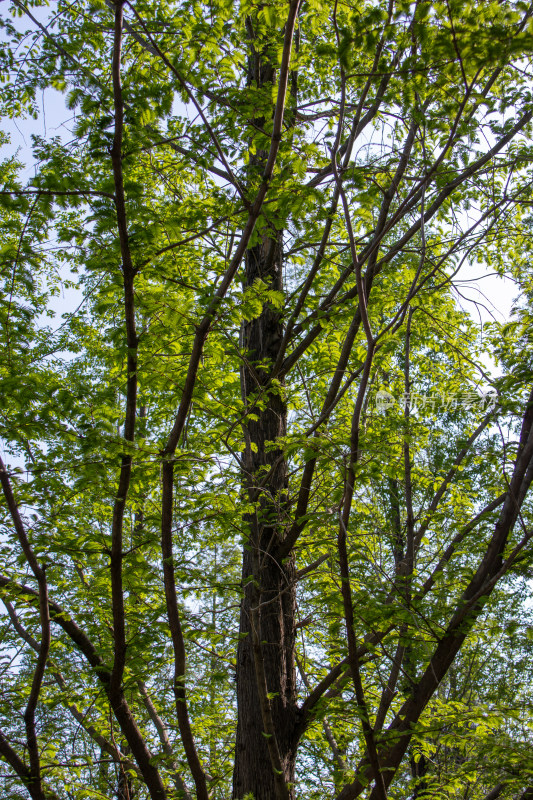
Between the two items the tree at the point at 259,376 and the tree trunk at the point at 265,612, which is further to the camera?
the tree trunk at the point at 265,612

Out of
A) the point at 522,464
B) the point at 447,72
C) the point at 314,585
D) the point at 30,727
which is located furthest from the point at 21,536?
the point at 447,72

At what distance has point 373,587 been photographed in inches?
142

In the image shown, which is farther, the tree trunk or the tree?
the tree trunk

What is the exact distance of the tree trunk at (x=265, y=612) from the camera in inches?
143

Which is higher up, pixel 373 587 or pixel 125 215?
pixel 125 215

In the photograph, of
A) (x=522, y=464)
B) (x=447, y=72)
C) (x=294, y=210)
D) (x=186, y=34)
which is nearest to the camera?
(x=447, y=72)

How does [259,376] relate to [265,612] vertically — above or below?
above

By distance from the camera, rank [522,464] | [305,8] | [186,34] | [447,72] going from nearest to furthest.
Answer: [447,72] < [186,34] < [522,464] < [305,8]

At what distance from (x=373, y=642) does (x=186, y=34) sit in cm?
369

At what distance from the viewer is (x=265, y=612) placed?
4137 mm

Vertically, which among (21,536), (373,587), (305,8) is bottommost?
(373,587)

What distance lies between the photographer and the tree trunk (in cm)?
363

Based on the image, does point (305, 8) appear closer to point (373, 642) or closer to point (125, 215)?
point (125, 215)

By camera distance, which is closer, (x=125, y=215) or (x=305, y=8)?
(x=125, y=215)
